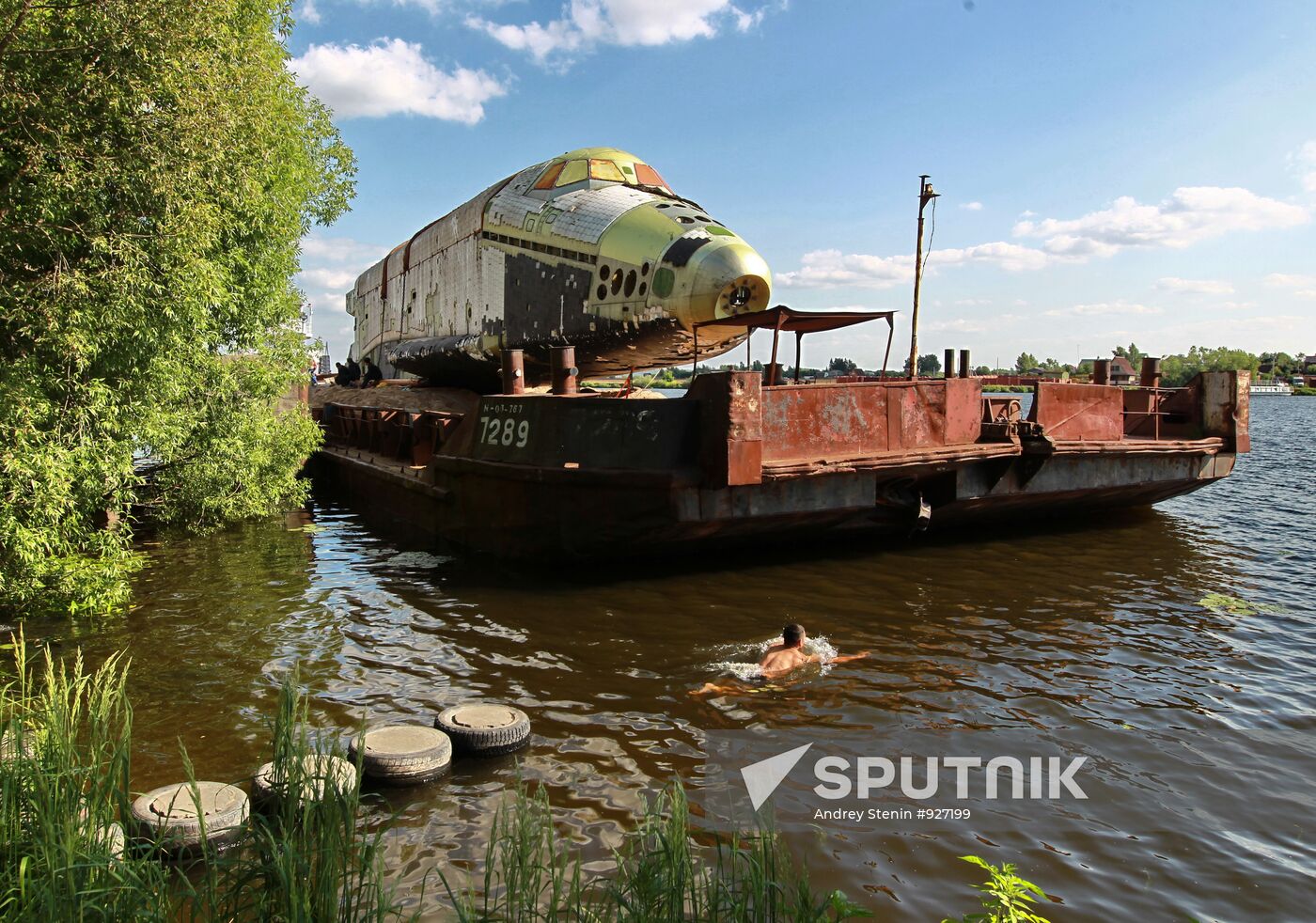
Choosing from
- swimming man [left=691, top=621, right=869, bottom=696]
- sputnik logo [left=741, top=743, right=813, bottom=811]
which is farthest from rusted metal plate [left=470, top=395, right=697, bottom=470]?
sputnik logo [left=741, top=743, right=813, bottom=811]

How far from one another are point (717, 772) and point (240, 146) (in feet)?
23.9

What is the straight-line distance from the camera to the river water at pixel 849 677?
4254 mm

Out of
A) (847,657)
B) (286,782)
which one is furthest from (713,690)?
(286,782)

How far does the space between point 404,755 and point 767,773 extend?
6.78 feet

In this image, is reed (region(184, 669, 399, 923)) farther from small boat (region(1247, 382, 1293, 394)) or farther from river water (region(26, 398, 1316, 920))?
small boat (region(1247, 382, 1293, 394))

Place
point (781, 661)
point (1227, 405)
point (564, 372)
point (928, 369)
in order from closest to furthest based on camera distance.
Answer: point (781, 661) → point (564, 372) → point (1227, 405) → point (928, 369)

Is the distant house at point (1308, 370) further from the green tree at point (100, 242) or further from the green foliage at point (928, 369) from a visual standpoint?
the green tree at point (100, 242)

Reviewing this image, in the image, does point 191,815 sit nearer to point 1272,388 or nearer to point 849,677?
point 849,677

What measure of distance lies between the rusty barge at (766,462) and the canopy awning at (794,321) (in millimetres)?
63

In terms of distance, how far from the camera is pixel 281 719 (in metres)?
3.68

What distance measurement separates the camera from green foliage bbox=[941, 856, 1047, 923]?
3211 millimetres

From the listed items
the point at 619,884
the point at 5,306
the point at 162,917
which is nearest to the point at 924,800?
the point at 619,884

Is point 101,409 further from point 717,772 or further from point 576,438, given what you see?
point 717,772

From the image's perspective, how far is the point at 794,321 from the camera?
9.61m
